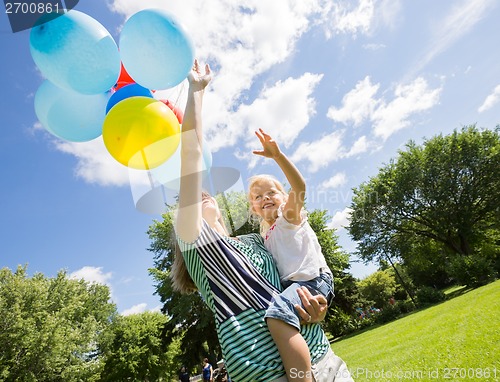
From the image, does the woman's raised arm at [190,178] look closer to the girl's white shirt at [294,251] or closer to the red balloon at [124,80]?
the girl's white shirt at [294,251]

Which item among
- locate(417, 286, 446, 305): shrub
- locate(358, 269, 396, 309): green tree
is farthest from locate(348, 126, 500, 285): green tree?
locate(358, 269, 396, 309): green tree

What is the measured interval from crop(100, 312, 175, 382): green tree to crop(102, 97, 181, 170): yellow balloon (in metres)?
28.2

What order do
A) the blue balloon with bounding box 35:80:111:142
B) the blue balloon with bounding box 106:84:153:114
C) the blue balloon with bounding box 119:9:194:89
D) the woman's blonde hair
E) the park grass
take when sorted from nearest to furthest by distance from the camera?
the woman's blonde hair < the blue balloon with bounding box 119:9:194:89 < the blue balloon with bounding box 106:84:153:114 < the blue balloon with bounding box 35:80:111:142 < the park grass

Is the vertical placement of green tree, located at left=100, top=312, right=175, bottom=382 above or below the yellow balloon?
above

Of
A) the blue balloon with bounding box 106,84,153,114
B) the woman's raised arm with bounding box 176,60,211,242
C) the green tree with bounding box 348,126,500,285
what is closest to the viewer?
the woman's raised arm with bounding box 176,60,211,242

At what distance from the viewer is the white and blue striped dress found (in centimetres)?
125

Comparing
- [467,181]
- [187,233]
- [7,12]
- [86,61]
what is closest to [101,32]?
[86,61]

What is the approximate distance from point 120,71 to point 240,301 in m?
2.38

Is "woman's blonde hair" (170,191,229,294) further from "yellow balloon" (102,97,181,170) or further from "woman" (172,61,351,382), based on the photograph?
"yellow balloon" (102,97,181,170)

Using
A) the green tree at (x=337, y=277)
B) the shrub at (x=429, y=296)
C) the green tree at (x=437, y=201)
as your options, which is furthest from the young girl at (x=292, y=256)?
the green tree at (x=437, y=201)

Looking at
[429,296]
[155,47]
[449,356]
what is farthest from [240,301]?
[429,296]

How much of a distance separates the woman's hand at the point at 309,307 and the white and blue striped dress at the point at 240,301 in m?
0.06

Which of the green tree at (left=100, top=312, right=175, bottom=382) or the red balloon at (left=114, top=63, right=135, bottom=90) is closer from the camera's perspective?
the red balloon at (left=114, top=63, right=135, bottom=90)

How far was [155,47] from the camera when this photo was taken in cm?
245
